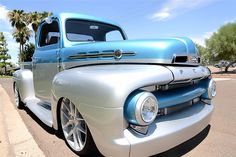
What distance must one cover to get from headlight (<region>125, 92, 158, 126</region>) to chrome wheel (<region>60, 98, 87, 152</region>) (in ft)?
2.58

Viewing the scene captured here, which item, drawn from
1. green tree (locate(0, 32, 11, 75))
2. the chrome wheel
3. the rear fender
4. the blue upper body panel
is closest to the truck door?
the rear fender

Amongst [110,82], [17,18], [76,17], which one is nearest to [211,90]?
[110,82]

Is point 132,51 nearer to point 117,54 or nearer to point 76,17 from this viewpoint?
point 117,54

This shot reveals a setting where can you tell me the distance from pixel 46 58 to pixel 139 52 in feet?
6.99

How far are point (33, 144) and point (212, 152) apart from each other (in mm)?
2403

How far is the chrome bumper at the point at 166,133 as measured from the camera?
2.49 meters

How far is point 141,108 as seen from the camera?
8.09 ft

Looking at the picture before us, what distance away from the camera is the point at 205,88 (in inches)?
148

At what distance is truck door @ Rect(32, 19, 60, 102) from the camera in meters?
4.48

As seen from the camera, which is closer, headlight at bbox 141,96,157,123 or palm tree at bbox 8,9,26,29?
headlight at bbox 141,96,157,123

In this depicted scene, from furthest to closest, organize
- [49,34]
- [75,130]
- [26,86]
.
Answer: [26,86]
[49,34]
[75,130]

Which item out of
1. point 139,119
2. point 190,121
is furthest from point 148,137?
point 190,121

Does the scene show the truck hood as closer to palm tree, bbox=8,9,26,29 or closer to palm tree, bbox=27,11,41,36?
palm tree, bbox=27,11,41,36

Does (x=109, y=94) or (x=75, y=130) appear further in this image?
(x=75, y=130)
